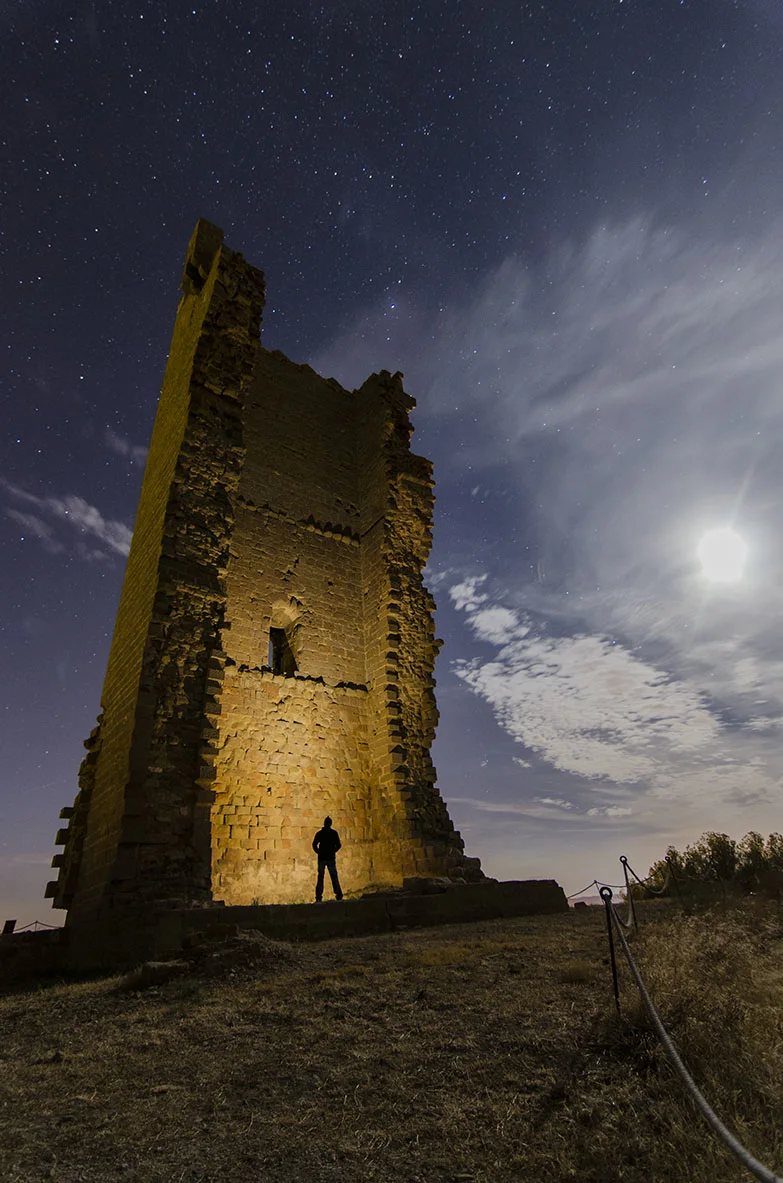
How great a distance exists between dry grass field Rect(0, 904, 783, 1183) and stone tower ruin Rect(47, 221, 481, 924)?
398 cm

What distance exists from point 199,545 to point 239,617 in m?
2.36

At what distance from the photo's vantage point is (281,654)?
1417cm

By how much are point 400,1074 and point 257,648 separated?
1000cm

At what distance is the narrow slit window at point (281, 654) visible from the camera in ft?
44.9

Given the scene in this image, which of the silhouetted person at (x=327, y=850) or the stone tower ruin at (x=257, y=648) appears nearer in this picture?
the stone tower ruin at (x=257, y=648)

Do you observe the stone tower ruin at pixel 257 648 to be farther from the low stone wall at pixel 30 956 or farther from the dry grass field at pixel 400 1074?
the dry grass field at pixel 400 1074

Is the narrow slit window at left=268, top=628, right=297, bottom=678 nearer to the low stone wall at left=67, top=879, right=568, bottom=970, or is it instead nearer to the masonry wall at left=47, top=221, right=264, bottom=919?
the masonry wall at left=47, top=221, right=264, bottom=919

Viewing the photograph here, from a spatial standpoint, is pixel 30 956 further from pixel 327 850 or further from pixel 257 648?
pixel 257 648

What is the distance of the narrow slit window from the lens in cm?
1369

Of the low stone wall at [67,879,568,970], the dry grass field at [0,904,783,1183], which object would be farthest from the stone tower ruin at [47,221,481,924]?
the dry grass field at [0,904,783,1183]

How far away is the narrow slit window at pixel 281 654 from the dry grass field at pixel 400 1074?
8.40 m

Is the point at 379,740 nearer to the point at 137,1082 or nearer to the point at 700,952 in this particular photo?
the point at 700,952

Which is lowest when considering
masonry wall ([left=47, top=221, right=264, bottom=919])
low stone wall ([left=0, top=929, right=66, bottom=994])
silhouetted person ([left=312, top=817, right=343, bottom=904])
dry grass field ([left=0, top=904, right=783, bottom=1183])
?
dry grass field ([left=0, top=904, right=783, bottom=1183])

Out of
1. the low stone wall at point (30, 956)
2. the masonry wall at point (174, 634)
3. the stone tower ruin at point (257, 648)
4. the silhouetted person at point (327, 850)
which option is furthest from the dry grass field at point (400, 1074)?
the silhouetted person at point (327, 850)
